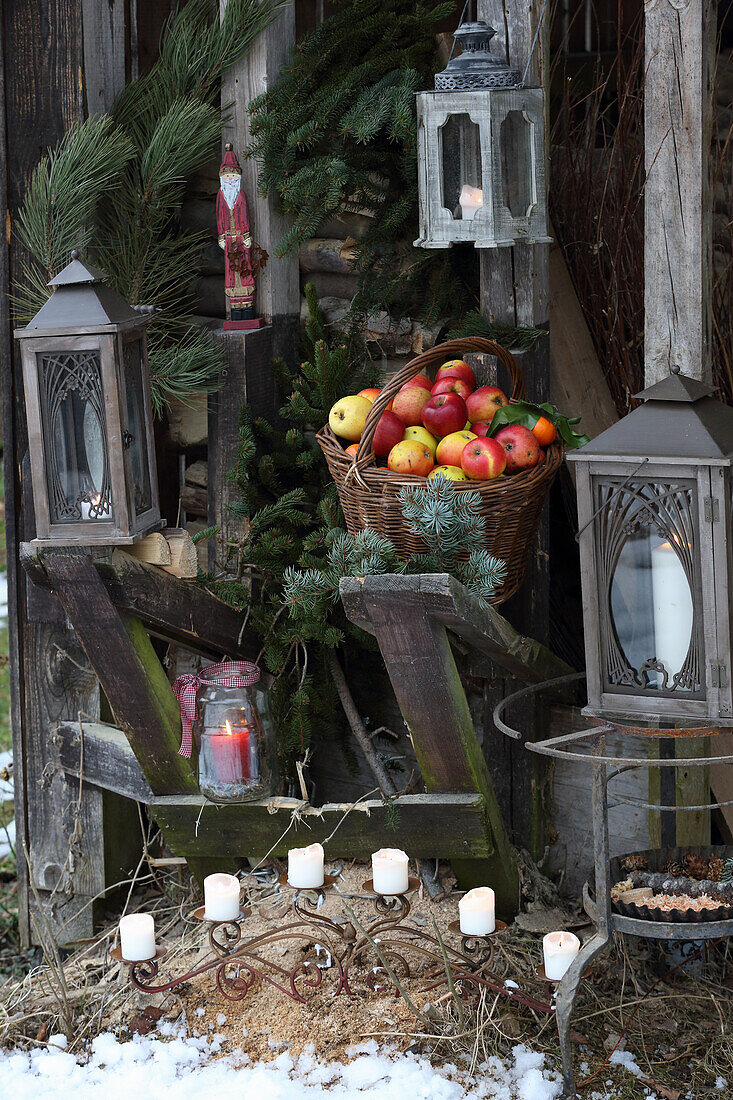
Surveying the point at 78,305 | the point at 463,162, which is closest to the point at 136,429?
the point at 78,305

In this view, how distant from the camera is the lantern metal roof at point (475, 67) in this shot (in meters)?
2.45

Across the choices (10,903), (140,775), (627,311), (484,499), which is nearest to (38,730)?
(140,775)

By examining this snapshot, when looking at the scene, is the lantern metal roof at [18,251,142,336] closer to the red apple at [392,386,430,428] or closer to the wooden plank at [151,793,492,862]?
the red apple at [392,386,430,428]

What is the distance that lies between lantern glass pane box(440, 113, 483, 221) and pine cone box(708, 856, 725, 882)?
1409 millimetres

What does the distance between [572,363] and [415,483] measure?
0.89 meters

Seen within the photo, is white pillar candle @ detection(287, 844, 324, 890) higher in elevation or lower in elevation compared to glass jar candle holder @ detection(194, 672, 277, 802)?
lower

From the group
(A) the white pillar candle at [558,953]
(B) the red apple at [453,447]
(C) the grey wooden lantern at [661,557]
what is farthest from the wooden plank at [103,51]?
(A) the white pillar candle at [558,953]

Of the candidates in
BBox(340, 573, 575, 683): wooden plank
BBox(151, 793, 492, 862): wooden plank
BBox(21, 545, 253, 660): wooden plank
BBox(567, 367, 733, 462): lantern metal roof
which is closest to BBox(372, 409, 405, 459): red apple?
BBox(340, 573, 575, 683): wooden plank

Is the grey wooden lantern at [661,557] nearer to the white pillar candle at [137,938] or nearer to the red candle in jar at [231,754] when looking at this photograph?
the red candle in jar at [231,754]

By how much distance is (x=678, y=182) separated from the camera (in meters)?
2.34

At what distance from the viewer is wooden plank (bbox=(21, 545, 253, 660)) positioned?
2.49 m

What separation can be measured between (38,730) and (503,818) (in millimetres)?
1308

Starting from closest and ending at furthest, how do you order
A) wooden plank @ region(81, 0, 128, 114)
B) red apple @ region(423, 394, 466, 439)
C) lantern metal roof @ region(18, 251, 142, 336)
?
lantern metal roof @ region(18, 251, 142, 336) → red apple @ region(423, 394, 466, 439) → wooden plank @ region(81, 0, 128, 114)

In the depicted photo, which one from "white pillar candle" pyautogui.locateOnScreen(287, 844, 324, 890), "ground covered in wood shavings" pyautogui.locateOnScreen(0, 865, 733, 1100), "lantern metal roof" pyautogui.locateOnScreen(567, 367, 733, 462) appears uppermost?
"lantern metal roof" pyautogui.locateOnScreen(567, 367, 733, 462)
